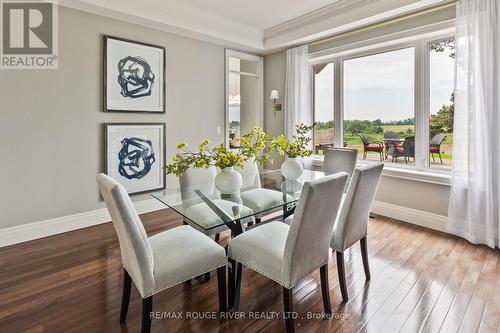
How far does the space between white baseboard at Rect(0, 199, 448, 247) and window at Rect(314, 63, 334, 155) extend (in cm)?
142

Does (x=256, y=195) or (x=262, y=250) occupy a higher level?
(x=256, y=195)

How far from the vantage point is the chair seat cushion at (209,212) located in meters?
1.83

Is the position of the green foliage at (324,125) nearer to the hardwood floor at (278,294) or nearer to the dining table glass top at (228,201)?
the dining table glass top at (228,201)

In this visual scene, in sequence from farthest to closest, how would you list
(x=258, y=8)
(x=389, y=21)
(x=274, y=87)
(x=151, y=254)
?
(x=274, y=87)
(x=258, y=8)
(x=389, y=21)
(x=151, y=254)

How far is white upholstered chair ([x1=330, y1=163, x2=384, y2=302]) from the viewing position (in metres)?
1.90

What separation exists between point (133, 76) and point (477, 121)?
4.12 metres


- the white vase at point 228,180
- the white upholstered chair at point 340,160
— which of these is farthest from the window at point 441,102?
the white vase at point 228,180

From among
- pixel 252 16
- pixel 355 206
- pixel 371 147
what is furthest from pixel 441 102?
pixel 252 16

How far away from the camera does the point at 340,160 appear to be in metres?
3.29

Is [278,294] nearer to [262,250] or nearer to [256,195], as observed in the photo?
[262,250]

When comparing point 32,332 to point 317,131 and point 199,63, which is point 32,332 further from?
point 317,131

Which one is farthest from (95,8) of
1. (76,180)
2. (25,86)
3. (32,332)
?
(32,332)

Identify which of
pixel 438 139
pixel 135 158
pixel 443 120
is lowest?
pixel 135 158

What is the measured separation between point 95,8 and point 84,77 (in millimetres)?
801
